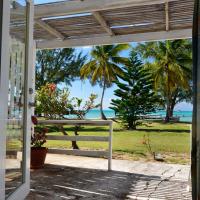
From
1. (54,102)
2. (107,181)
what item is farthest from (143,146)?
(107,181)

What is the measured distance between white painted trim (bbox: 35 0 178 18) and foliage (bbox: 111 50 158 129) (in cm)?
1497

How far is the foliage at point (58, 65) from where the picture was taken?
22952mm

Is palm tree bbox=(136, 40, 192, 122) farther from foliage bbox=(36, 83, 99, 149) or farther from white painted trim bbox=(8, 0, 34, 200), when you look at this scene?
white painted trim bbox=(8, 0, 34, 200)

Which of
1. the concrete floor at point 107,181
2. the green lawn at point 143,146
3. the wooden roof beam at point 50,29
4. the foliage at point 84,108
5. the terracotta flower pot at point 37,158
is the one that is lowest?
the green lawn at point 143,146

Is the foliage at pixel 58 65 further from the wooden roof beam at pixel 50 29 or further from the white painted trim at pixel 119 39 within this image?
the wooden roof beam at pixel 50 29

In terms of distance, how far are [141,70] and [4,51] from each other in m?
17.1

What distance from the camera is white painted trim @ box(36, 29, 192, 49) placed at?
443 cm

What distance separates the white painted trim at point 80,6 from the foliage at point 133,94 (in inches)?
589

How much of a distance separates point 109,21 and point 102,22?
120mm

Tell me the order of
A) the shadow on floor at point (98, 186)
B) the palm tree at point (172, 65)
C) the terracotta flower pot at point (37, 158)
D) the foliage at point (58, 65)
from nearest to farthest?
the shadow on floor at point (98, 186), the terracotta flower pot at point (37, 158), the palm tree at point (172, 65), the foliage at point (58, 65)

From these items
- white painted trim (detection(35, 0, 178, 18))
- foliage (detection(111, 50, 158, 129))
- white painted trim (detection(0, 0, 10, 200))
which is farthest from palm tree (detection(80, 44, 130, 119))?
white painted trim (detection(0, 0, 10, 200))

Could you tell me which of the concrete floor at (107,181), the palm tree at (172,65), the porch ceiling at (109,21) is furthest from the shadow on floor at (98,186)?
the palm tree at (172,65)

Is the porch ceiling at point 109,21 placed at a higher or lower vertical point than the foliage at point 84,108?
higher

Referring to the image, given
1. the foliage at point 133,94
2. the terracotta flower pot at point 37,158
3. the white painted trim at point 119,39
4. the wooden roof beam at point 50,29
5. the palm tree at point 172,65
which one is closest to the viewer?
the wooden roof beam at point 50,29
